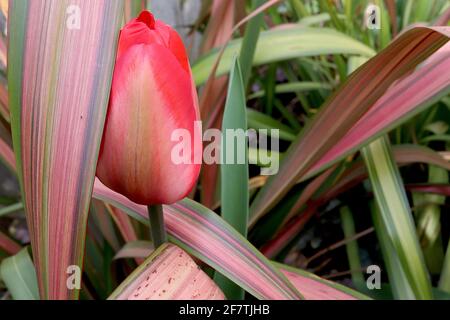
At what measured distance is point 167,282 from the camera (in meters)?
0.32

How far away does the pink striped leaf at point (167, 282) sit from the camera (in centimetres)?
31

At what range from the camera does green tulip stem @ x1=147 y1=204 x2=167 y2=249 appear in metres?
0.35

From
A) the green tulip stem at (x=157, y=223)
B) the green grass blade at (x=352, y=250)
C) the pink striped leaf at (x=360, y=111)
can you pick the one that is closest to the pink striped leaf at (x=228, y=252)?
the green tulip stem at (x=157, y=223)

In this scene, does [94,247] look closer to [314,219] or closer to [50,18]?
[314,219]

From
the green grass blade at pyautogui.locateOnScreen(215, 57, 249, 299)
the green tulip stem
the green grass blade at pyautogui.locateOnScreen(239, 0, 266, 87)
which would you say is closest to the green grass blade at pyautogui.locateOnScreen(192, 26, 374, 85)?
the green grass blade at pyautogui.locateOnScreen(239, 0, 266, 87)

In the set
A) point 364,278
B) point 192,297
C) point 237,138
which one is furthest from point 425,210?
point 192,297

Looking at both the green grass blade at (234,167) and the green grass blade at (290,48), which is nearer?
the green grass blade at (234,167)

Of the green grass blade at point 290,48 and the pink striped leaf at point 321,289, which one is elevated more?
the green grass blade at point 290,48

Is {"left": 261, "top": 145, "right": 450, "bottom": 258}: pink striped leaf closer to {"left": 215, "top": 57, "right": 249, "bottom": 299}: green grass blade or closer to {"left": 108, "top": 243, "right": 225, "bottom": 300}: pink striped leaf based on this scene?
{"left": 215, "top": 57, "right": 249, "bottom": 299}: green grass blade

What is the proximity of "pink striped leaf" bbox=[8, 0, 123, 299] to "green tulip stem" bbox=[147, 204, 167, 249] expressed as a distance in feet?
0.13

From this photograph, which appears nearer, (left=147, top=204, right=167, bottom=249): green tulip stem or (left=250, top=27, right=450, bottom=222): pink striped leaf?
(left=147, top=204, right=167, bottom=249): green tulip stem

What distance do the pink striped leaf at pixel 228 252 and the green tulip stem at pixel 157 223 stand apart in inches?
1.5

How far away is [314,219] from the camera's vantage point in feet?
2.51

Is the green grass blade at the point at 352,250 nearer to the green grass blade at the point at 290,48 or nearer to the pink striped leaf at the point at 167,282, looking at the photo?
the green grass blade at the point at 290,48
